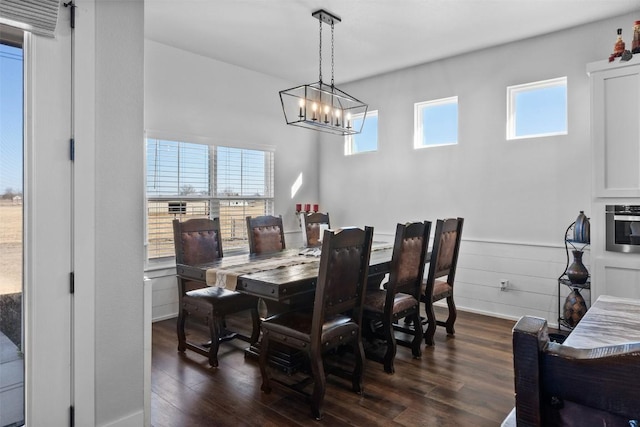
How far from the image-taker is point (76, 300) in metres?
1.98

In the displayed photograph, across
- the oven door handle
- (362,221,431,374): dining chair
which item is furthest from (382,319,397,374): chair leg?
the oven door handle

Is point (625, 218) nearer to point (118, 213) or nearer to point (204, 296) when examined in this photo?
point (204, 296)

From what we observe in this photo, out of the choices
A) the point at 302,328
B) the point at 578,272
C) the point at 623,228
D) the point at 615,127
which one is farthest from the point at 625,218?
the point at 302,328

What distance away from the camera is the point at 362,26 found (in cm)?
398

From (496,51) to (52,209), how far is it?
466 centimetres

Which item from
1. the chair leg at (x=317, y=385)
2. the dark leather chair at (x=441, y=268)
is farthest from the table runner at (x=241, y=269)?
the dark leather chair at (x=441, y=268)

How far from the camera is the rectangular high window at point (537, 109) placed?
418cm

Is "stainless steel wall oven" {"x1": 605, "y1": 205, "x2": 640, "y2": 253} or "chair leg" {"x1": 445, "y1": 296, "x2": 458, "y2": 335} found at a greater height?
"stainless steel wall oven" {"x1": 605, "y1": 205, "x2": 640, "y2": 253}

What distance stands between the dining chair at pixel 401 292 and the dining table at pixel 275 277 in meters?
0.25

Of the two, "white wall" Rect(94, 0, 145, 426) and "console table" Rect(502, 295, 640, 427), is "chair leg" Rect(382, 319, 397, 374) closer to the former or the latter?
"white wall" Rect(94, 0, 145, 426)

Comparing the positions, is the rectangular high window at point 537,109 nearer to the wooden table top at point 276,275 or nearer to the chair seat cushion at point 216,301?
the wooden table top at point 276,275

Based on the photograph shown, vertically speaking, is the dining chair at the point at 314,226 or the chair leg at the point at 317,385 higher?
the dining chair at the point at 314,226

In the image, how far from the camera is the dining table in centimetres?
257

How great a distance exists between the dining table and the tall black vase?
1.72m
